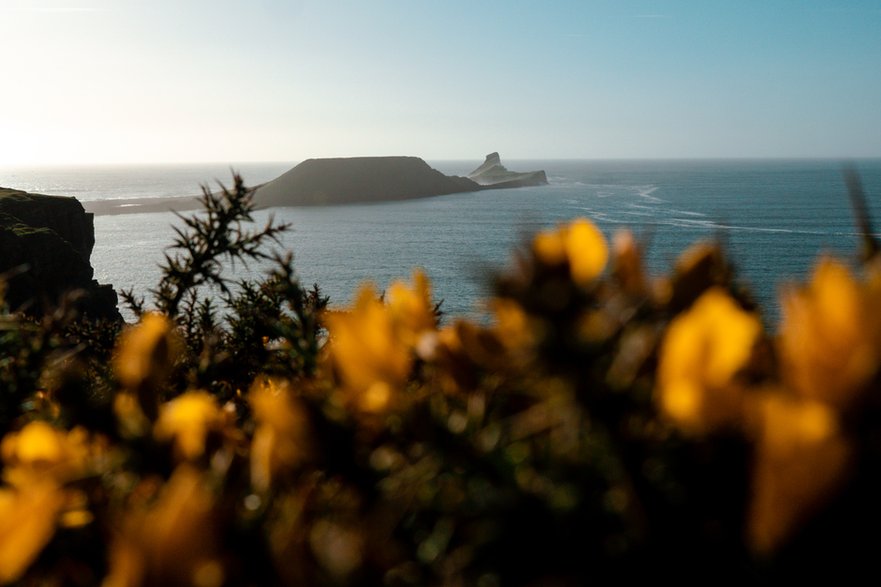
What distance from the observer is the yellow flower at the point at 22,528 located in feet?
1.93

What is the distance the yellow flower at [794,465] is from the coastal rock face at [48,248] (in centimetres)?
2760

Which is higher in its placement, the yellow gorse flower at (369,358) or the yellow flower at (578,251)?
the yellow flower at (578,251)

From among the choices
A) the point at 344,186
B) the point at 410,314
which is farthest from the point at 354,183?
the point at 410,314

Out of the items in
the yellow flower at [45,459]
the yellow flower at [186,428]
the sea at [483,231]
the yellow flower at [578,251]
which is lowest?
the sea at [483,231]

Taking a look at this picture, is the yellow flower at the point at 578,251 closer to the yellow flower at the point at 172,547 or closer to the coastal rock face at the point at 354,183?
the yellow flower at the point at 172,547

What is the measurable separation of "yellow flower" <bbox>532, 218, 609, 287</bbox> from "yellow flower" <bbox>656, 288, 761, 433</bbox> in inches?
3.3

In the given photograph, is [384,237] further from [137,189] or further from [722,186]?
[137,189]

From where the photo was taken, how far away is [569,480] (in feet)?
1.79

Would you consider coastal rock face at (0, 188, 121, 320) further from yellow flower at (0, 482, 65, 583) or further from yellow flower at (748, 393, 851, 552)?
yellow flower at (748, 393, 851, 552)

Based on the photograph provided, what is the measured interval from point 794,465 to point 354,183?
349ft

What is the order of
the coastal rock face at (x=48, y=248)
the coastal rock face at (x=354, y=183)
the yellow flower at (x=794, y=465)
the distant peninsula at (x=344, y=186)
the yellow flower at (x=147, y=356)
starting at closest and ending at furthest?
1. the yellow flower at (x=794, y=465)
2. the yellow flower at (x=147, y=356)
3. the coastal rock face at (x=48, y=248)
4. the distant peninsula at (x=344, y=186)
5. the coastal rock face at (x=354, y=183)

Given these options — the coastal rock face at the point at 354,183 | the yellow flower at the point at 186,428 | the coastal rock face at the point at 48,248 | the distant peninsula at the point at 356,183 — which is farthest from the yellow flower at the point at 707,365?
the distant peninsula at the point at 356,183

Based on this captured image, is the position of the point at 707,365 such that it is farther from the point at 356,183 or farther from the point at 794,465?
the point at 356,183

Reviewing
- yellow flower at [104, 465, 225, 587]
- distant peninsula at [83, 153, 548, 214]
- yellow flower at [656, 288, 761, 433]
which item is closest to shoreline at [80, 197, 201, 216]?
distant peninsula at [83, 153, 548, 214]
